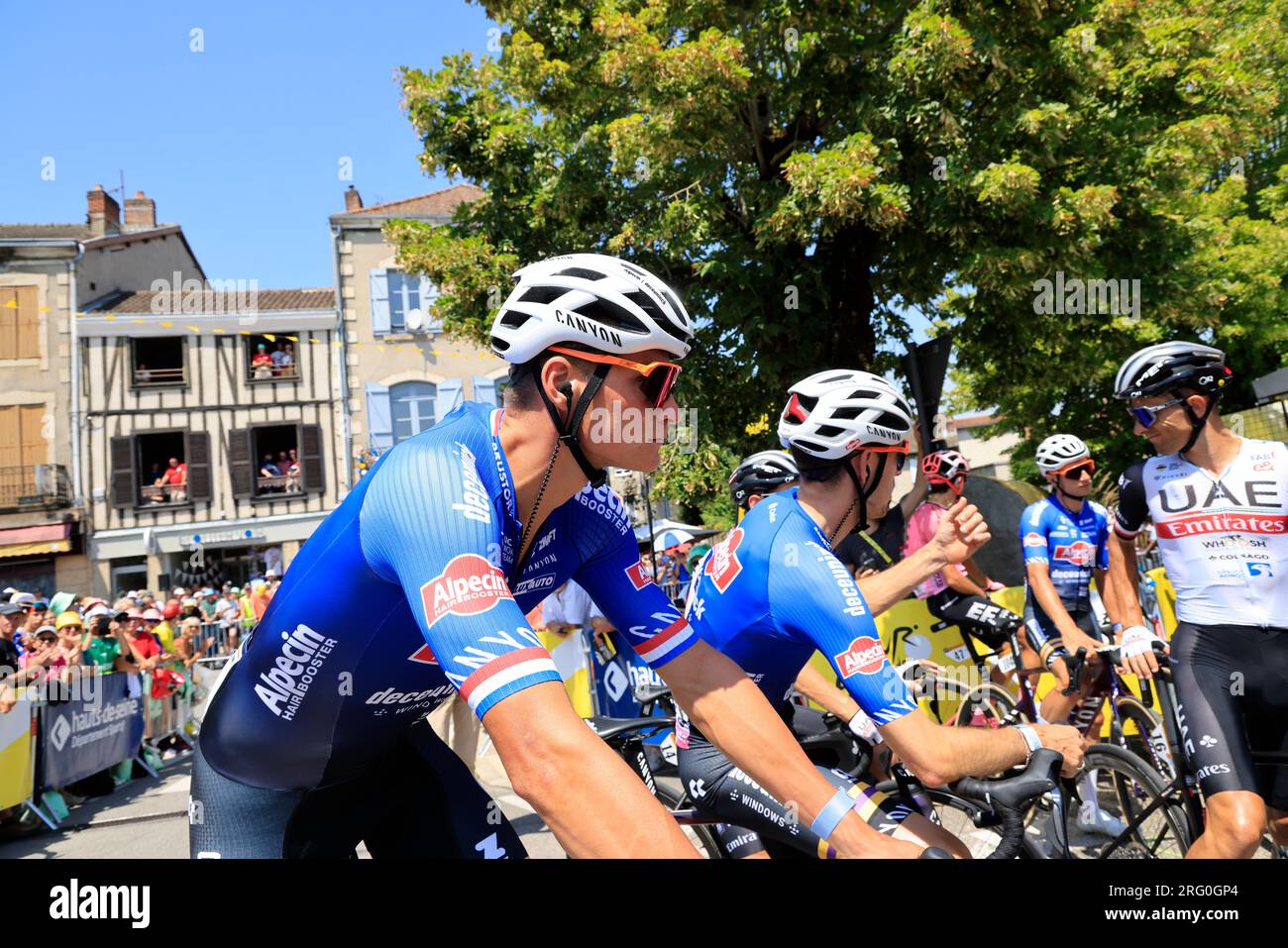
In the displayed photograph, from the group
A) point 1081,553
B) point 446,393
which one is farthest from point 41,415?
point 1081,553

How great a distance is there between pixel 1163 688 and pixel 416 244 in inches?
463

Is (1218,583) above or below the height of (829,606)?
below

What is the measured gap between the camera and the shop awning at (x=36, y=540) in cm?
2825

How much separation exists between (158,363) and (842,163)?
27541 mm

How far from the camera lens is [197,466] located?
1172 inches

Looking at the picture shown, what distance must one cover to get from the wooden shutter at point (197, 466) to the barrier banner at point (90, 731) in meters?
21.1

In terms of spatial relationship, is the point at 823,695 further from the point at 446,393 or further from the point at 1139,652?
the point at 446,393

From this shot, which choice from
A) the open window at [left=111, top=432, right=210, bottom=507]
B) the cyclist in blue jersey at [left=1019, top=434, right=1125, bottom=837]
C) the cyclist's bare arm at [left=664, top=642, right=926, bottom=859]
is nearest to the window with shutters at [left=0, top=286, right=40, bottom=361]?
the open window at [left=111, top=432, right=210, bottom=507]

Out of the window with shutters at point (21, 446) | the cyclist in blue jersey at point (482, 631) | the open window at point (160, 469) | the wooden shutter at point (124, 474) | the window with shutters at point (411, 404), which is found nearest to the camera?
the cyclist in blue jersey at point (482, 631)

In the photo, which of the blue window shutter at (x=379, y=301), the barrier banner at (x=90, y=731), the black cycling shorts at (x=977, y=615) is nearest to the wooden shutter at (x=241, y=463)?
the blue window shutter at (x=379, y=301)

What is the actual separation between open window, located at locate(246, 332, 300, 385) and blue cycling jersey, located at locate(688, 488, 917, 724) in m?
30.0

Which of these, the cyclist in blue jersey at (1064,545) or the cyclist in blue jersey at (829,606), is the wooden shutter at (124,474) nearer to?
the cyclist in blue jersey at (1064,545)
